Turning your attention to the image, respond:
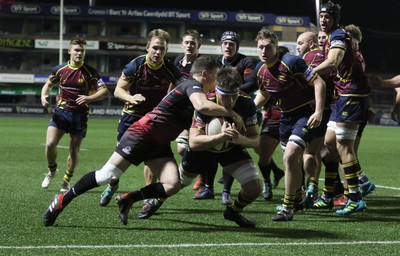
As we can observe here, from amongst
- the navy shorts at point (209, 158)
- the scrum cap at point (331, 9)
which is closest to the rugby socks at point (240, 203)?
the navy shorts at point (209, 158)

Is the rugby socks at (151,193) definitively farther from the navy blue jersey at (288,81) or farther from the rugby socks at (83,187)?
the navy blue jersey at (288,81)

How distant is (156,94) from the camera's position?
349 inches

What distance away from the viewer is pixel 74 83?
35.4 ft

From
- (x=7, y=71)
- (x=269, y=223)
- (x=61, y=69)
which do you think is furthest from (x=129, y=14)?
(x=269, y=223)

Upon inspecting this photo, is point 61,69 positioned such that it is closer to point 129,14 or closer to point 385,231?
point 385,231

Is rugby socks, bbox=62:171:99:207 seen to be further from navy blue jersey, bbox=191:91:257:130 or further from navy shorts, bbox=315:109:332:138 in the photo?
navy shorts, bbox=315:109:332:138

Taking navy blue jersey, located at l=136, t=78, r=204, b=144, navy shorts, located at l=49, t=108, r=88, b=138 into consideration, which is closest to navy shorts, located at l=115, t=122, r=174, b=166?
navy blue jersey, located at l=136, t=78, r=204, b=144

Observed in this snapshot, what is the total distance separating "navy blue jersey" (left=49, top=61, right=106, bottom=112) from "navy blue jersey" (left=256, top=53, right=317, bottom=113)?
3274mm

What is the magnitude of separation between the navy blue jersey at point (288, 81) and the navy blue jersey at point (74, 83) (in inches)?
129

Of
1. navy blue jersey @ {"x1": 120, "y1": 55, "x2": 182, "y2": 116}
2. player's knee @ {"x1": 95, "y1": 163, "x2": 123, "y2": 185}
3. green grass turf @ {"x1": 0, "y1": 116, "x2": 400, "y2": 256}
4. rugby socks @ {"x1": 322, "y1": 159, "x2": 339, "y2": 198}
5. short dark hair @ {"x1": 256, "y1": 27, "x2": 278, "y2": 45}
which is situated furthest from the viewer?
rugby socks @ {"x1": 322, "y1": 159, "x2": 339, "y2": 198}

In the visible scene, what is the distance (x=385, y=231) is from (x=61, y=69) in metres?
5.72

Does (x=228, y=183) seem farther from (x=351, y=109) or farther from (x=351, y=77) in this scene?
(x=351, y=77)

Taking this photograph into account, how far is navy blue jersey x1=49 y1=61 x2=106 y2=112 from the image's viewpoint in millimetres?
10781

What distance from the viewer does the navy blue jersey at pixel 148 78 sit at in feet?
28.3
